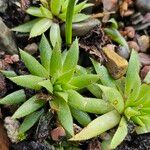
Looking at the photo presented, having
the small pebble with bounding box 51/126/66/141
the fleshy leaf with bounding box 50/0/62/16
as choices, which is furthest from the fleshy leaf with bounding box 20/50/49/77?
the fleshy leaf with bounding box 50/0/62/16

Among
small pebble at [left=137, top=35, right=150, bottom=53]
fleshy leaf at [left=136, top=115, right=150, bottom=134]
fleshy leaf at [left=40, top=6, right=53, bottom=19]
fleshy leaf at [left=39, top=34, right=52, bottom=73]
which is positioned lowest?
fleshy leaf at [left=136, top=115, right=150, bottom=134]

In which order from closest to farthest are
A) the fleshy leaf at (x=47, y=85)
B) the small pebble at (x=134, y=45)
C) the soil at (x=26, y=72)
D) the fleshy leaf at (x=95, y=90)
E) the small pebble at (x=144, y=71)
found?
the fleshy leaf at (x=47, y=85), the soil at (x=26, y=72), the fleshy leaf at (x=95, y=90), the small pebble at (x=144, y=71), the small pebble at (x=134, y=45)

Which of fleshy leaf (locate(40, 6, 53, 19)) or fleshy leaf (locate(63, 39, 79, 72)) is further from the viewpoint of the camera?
fleshy leaf (locate(40, 6, 53, 19))

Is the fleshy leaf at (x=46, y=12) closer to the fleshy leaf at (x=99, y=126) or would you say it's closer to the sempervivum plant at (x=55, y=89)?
the sempervivum plant at (x=55, y=89)

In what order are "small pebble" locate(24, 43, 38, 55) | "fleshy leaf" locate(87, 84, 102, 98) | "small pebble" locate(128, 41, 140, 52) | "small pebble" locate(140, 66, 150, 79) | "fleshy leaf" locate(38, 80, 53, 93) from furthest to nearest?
"small pebble" locate(128, 41, 140, 52) < "small pebble" locate(140, 66, 150, 79) < "small pebble" locate(24, 43, 38, 55) < "fleshy leaf" locate(87, 84, 102, 98) < "fleshy leaf" locate(38, 80, 53, 93)

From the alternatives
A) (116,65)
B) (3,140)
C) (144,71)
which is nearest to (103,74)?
(116,65)

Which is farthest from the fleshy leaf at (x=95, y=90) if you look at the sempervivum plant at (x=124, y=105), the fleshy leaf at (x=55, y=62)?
the fleshy leaf at (x=55, y=62)

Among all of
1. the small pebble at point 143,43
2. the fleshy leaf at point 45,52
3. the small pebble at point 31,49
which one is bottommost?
the small pebble at point 143,43

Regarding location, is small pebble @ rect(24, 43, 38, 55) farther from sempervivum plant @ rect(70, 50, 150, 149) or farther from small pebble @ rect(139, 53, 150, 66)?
small pebble @ rect(139, 53, 150, 66)
